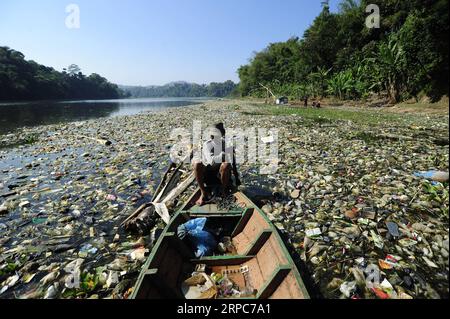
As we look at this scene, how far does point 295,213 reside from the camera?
19.8 feet

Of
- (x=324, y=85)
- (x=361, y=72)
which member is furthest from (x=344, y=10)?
(x=361, y=72)

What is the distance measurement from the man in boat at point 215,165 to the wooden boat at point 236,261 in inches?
27.1

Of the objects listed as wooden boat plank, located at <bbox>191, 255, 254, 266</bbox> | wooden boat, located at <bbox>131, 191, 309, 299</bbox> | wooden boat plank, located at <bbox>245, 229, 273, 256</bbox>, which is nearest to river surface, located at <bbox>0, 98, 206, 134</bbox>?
wooden boat, located at <bbox>131, 191, 309, 299</bbox>

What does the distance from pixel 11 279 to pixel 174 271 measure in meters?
2.86

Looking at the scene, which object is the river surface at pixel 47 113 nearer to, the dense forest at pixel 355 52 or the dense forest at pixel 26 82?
the dense forest at pixel 26 82

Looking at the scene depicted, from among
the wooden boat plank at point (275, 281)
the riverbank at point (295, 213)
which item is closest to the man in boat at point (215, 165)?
→ the riverbank at point (295, 213)

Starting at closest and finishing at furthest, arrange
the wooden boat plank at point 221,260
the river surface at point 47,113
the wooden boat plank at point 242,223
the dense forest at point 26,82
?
1. the wooden boat plank at point 221,260
2. the wooden boat plank at point 242,223
3. the river surface at point 47,113
4. the dense forest at point 26,82

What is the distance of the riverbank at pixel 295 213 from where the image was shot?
13.2 feet

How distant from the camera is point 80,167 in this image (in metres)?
10.2

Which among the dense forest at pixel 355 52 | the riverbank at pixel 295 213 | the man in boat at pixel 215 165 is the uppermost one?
the dense forest at pixel 355 52

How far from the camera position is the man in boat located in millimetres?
6051

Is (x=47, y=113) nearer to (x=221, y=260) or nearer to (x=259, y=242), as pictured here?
(x=221, y=260)

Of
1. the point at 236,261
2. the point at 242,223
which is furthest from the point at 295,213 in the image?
the point at 236,261
